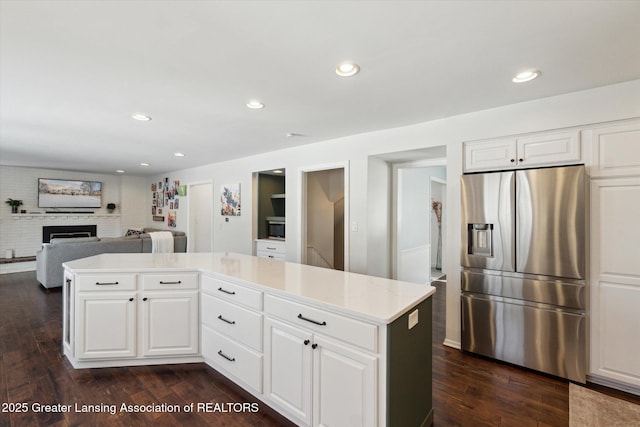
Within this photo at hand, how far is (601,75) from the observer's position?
2119mm

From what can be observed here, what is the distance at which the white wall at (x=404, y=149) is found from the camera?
2357mm

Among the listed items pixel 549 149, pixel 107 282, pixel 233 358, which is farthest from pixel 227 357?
pixel 549 149

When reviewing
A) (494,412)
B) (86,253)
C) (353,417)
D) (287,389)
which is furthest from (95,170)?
(494,412)

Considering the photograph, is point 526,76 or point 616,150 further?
point 616,150

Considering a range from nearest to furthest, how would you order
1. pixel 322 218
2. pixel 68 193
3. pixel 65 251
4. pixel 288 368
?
pixel 288 368 < pixel 65 251 < pixel 322 218 < pixel 68 193

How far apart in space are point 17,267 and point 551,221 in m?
9.32

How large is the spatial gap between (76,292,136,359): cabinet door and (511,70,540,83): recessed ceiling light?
135 inches

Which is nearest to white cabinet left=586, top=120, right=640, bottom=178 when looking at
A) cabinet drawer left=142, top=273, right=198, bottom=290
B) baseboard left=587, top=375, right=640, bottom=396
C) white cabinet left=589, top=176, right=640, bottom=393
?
white cabinet left=589, top=176, right=640, bottom=393

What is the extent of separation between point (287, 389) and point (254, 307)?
0.55 m

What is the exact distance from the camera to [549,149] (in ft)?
8.25

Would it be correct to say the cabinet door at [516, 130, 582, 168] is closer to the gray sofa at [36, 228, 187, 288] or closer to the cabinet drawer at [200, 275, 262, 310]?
the cabinet drawer at [200, 275, 262, 310]

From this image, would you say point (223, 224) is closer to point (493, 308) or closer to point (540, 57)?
point (493, 308)

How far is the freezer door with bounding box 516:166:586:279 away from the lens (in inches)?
91.2

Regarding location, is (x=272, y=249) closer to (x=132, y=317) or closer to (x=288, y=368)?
(x=132, y=317)
